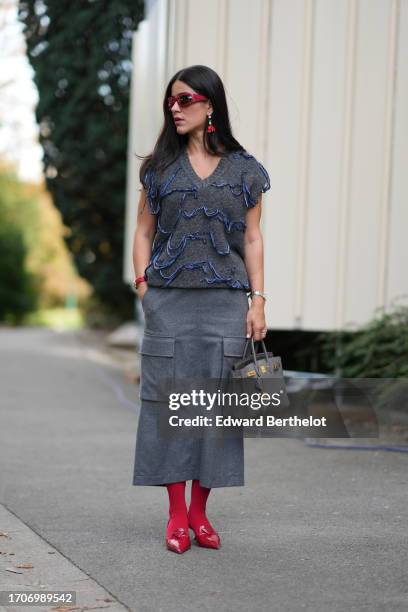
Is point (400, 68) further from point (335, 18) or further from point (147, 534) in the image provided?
point (147, 534)

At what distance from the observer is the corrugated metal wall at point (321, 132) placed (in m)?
7.76

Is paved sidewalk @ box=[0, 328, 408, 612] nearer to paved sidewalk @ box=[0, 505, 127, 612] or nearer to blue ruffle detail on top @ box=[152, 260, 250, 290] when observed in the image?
paved sidewalk @ box=[0, 505, 127, 612]

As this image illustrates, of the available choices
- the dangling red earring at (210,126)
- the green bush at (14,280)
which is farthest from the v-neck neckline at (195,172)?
the green bush at (14,280)

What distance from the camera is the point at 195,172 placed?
4230mm

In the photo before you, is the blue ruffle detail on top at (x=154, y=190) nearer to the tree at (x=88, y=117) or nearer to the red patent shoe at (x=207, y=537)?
the red patent shoe at (x=207, y=537)

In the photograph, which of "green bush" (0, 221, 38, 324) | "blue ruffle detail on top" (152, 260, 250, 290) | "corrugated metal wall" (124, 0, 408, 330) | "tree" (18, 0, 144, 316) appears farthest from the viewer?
"green bush" (0, 221, 38, 324)

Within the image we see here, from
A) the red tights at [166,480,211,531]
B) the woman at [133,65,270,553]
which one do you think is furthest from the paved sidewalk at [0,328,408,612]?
the woman at [133,65,270,553]

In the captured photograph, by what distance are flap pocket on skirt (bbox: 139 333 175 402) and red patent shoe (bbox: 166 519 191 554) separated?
1.66ft

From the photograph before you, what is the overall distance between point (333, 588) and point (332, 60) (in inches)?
197

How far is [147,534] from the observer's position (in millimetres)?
4469

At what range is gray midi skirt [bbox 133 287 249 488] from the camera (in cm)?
419

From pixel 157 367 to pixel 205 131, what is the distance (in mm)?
935

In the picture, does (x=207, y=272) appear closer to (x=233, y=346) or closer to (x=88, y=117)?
(x=233, y=346)

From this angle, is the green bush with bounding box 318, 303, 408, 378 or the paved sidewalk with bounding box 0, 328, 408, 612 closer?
the paved sidewalk with bounding box 0, 328, 408, 612
